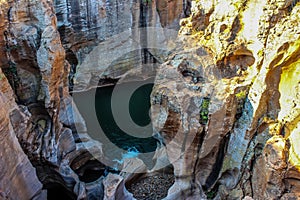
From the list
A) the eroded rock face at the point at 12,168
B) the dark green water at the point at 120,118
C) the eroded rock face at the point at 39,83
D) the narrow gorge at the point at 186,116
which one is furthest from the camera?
the dark green water at the point at 120,118

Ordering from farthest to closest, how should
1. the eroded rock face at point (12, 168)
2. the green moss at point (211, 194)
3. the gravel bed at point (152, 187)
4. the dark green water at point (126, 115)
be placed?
the dark green water at point (126, 115), the gravel bed at point (152, 187), the green moss at point (211, 194), the eroded rock face at point (12, 168)

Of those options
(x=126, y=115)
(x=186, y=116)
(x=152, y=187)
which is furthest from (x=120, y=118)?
(x=186, y=116)

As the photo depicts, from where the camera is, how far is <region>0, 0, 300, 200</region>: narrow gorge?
23.6ft

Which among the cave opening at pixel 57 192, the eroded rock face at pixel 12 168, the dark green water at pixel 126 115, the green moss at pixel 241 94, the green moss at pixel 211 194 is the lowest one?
the cave opening at pixel 57 192

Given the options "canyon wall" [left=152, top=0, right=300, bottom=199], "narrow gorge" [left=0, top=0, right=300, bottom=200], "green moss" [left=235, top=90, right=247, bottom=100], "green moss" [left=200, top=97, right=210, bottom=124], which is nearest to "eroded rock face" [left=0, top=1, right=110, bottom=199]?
"narrow gorge" [left=0, top=0, right=300, bottom=200]

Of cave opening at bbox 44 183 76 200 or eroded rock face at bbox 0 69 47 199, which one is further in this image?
cave opening at bbox 44 183 76 200

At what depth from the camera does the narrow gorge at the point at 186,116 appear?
23.6 ft

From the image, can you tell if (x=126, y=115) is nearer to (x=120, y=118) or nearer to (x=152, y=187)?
(x=120, y=118)

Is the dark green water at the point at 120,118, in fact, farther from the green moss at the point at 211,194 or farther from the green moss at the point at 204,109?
the green moss at the point at 204,109

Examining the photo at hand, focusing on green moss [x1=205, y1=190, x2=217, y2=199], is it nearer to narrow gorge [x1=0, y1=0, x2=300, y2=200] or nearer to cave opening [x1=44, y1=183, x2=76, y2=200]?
narrow gorge [x1=0, y1=0, x2=300, y2=200]

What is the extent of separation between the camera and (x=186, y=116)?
8.81m

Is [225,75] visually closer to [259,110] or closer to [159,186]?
[259,110]

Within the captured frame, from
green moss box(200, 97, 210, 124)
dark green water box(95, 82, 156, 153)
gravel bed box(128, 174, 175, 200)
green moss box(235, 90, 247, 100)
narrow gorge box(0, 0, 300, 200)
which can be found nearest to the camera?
narrow gorge box(0, 0, 300, 200)

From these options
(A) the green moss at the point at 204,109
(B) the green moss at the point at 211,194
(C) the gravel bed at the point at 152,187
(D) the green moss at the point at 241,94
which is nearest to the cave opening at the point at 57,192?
(C) the gravel bed at the point at 152,187
